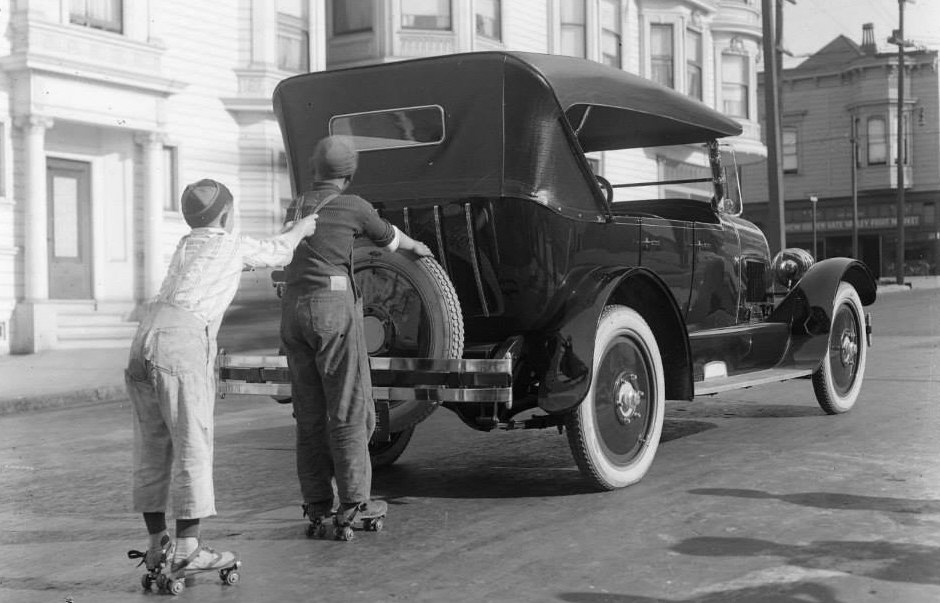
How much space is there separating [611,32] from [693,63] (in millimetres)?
4036

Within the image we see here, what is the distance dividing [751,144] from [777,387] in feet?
75.6

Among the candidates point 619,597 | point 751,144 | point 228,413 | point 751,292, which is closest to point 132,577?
point 619,597

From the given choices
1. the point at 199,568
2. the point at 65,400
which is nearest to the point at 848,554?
the point at 199,568

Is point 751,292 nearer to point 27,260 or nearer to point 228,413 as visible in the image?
point 228,413

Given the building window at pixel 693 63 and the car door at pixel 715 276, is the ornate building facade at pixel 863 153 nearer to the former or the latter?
the building window at pixel 693 63

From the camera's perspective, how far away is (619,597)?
157 inches

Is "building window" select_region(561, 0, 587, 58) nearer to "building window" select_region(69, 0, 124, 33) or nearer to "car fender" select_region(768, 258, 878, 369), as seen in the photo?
"building window" select_region(69, 0, 124, 33)

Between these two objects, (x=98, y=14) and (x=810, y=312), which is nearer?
(x=810, y=312)

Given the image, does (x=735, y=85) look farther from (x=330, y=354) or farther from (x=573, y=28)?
(x=330, y=354)

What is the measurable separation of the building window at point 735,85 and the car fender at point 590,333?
28636mm

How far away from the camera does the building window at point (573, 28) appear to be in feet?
89.5

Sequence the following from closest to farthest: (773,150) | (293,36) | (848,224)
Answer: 1. (293,36)
2. (773,150)
3. (848,224)

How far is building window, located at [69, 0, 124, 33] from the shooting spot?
1775 cm

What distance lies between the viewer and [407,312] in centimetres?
579
